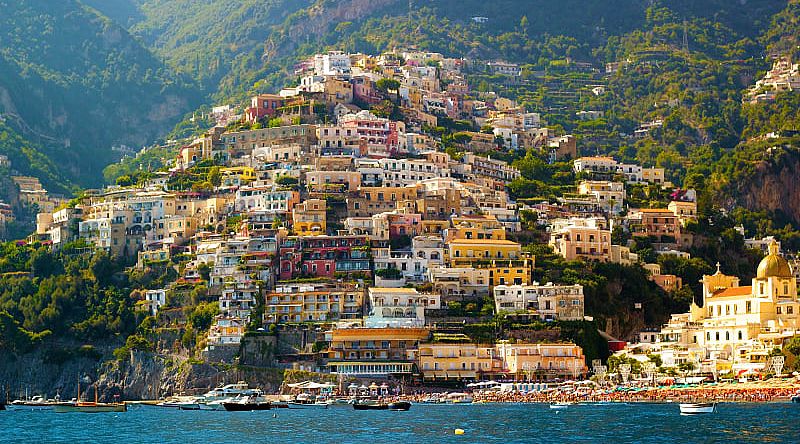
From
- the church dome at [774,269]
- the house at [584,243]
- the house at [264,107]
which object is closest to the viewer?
the church dome at [774,269]

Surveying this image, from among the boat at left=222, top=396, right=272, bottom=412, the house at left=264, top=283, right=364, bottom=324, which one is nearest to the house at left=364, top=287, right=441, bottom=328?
the house at left=264, top=283, right=364, bottom=324

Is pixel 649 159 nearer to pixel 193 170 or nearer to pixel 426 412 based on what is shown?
pixel 193 170

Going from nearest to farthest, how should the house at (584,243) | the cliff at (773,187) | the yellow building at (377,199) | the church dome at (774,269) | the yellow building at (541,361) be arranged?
the yellow building at (541,361), the church dome at (774,269), the house at (584,243), the yellow building at (377,199), the cliff at (773,187)

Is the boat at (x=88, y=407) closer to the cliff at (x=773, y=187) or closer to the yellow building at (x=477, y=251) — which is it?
the yellow building at (x=477, y=251)

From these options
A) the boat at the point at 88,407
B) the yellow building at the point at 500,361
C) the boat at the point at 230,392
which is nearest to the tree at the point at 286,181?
the boat at the point at 230,392

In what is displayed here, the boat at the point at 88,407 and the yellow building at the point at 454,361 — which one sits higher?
the yellow building at the point at 454,361

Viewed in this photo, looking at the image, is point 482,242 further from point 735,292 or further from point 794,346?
point 794,346

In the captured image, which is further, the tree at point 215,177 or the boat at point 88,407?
the tree at point 215,177
